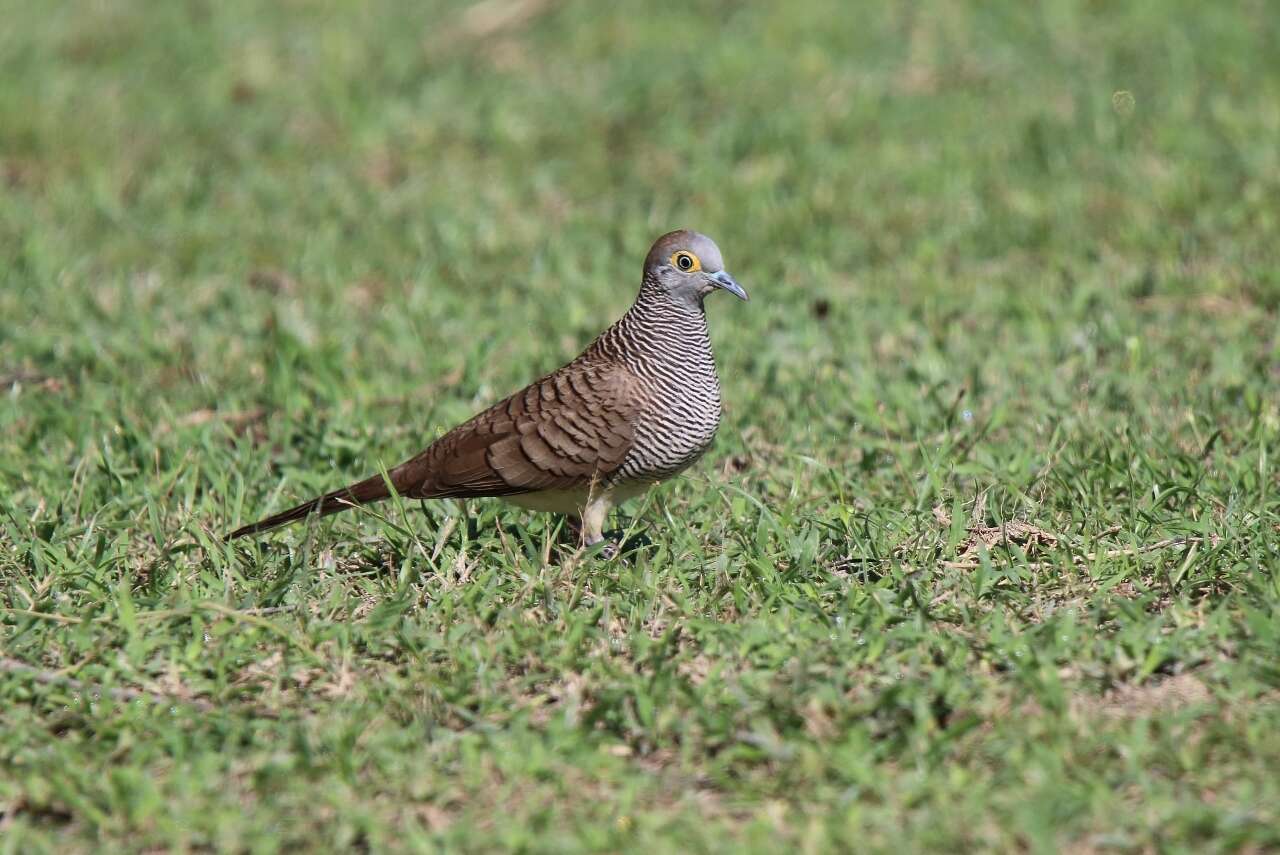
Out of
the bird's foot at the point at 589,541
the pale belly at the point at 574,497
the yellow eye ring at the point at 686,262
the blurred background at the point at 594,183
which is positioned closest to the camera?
the bird's foot at the point at 589,541

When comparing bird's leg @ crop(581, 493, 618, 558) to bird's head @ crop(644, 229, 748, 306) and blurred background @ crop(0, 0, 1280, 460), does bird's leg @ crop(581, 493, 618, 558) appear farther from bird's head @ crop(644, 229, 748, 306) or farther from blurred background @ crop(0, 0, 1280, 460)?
blurred background @ crop(0, 0, 1280, 460)

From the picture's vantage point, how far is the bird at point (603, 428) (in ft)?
16.1

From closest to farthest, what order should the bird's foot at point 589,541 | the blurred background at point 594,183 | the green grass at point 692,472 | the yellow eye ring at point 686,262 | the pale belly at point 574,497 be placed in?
the green grass at point 692,472 < the bird's foot at point 589,541 < the pale belly at point 574,497 < the yellow eye ring at point 686,262 < the blurred background at point 594,183

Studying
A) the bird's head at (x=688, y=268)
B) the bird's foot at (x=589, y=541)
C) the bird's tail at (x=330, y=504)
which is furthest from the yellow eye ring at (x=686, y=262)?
the bird's tail at (x=330, y=504)

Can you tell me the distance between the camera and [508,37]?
10.8 meters

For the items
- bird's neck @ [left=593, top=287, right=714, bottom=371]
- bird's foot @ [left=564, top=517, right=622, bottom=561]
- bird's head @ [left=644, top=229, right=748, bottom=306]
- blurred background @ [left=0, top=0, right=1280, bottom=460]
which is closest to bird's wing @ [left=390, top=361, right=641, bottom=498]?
bird's neck @ [left=593, top=287, right=714, bottom=371]

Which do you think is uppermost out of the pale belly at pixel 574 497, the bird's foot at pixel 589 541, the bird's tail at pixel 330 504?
the bird's tail at pixel 330 504

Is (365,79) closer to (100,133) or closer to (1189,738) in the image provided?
(100,133)

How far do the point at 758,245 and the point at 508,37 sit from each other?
351cm

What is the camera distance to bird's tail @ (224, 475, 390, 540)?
490 cm

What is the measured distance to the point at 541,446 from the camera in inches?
193

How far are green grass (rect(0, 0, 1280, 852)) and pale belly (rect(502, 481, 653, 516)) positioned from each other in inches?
5.6

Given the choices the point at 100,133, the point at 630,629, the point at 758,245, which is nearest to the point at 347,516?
the point at 630,629

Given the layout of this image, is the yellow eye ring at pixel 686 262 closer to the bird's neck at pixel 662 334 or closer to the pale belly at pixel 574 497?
the bird's neck at pixel 662 334
